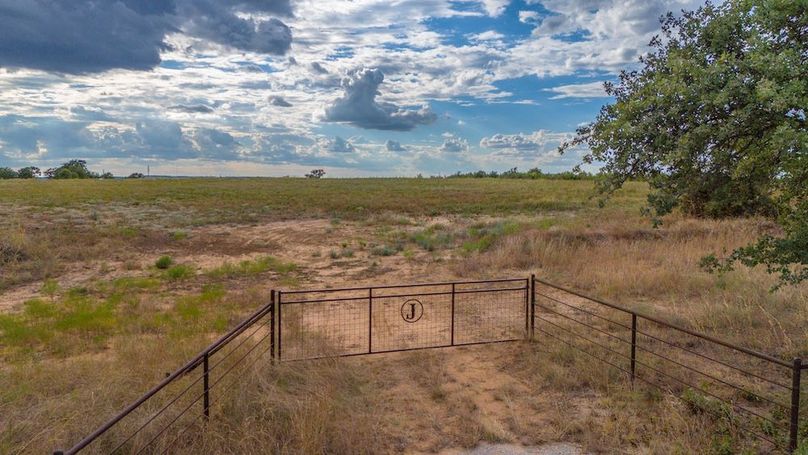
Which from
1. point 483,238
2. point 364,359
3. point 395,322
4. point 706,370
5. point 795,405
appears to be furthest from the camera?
point 483,238

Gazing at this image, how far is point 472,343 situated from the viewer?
8.99m

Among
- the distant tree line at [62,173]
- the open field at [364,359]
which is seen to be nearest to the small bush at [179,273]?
the open field at [364,359]

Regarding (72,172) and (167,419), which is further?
(72,172)

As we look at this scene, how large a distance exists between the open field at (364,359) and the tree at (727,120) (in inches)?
62.1

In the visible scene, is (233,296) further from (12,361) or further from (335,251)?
(335,251)

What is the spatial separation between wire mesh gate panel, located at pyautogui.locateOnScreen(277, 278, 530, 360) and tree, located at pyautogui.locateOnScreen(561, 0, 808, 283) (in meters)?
3.07

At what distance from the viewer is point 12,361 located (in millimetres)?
8516

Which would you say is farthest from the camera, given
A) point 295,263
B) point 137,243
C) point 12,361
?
point 137,243

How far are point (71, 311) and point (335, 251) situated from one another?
10622 millimetres

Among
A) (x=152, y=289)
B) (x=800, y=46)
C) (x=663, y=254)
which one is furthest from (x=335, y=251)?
(x=800, y=46)

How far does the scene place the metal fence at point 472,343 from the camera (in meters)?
5.20

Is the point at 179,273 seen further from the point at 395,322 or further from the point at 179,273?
the point at 395,322

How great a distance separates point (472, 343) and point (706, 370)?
361 cm

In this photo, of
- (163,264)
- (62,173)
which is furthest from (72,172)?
(163,264)
